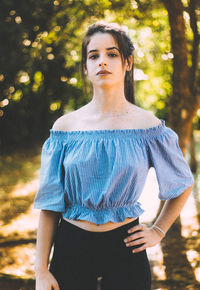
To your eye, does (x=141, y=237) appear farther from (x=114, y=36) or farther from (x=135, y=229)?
(x=114, y=36)

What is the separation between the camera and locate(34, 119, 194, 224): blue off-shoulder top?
1535 mm

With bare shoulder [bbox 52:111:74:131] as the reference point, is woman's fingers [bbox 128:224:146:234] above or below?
below

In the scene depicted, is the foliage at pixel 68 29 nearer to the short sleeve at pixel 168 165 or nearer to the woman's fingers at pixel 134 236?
the short sleeve at pixel 168 165

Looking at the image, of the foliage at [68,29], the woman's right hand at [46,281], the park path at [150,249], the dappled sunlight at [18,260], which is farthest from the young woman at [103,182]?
the dappled sunlight at [18,260]

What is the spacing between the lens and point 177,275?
3.70 metres

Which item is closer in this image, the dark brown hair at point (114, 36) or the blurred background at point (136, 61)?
the dark brown hair at point (114, 36)

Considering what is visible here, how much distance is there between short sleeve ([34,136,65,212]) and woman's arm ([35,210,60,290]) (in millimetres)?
67

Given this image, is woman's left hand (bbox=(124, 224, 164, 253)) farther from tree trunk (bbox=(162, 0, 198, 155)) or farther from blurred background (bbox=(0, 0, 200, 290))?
tree trunk (bbox=(162, 0, 198, 155))

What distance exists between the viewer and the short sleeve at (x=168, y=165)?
1619mm

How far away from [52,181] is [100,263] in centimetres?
41

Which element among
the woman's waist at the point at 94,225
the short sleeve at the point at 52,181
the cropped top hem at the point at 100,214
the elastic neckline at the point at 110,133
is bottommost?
the woman's waist at the point at 94,225

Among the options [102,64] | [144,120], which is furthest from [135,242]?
[102,64]

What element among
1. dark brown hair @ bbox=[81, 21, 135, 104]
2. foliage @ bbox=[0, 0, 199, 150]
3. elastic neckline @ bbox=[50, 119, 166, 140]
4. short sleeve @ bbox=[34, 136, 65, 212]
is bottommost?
short sleeve @ bbox=[34, 136, 65, 212]

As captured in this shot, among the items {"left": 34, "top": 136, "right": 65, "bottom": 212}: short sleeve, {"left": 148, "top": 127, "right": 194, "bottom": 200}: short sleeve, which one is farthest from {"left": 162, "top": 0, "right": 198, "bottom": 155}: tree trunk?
{"left": 34, "top": 136, "right": 65, "bottom": 212}: short sleeve
